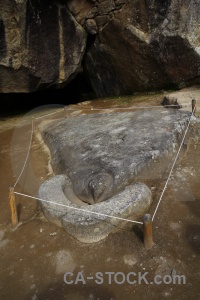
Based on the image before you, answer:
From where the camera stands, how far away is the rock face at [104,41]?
8781 mm

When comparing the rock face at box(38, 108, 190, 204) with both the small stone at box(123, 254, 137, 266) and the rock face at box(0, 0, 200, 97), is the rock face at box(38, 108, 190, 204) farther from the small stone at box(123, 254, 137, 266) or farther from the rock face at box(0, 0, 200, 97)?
the rock face at box(0, 0, 200, 97)

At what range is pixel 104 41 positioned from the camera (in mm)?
10625

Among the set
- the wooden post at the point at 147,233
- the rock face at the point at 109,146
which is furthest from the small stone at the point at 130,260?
the rock face at the point at 109,146

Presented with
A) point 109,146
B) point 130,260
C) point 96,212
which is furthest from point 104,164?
point 130,260

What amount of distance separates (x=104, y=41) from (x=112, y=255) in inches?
349

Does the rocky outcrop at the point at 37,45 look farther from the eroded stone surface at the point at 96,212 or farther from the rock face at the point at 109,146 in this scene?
the eroded stone surface at the point at 96,212

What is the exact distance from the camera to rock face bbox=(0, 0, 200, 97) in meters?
8.78

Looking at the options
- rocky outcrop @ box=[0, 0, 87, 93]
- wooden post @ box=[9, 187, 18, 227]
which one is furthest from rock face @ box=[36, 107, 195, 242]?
rocky outcrop @ box=[0, 0, 87, 93]

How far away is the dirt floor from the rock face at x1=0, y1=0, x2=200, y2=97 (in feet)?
18.3

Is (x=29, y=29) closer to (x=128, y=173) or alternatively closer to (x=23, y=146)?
(x=23, y=146)

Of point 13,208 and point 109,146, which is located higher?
point 109,146

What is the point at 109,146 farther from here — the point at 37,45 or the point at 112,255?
the point at 37,45

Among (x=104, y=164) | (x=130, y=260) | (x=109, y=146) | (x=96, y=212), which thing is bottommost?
(x=130, y=260)

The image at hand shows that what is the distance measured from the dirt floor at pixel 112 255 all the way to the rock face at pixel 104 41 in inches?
219
